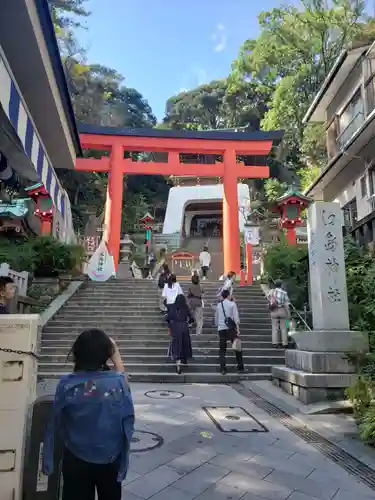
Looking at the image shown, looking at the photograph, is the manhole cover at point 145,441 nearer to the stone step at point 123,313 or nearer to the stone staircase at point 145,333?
the stone staircase at point 145,333

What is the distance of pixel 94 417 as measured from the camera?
2004 millimetres

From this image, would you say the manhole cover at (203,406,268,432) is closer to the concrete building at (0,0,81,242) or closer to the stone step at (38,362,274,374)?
the stone step at (38,362,274,374)

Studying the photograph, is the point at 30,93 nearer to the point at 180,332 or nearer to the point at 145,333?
the point at 180,332

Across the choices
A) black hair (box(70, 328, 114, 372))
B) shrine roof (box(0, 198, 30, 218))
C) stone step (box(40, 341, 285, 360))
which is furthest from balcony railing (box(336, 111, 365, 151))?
black hair (box(70, 328, 114, 372))

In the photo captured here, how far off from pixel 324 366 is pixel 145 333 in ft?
18.0

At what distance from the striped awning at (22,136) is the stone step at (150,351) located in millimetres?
4737

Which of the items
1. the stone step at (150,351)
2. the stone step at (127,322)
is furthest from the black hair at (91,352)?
the stone step at (127,322)

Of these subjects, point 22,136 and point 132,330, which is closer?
point 22,136

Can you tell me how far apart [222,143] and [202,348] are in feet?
37.7

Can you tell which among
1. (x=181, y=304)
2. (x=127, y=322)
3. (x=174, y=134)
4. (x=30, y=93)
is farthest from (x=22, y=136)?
(x=174, y=134)

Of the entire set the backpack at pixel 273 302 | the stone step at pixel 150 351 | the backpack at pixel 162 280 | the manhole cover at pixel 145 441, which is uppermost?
the backpack at pixel 162 280

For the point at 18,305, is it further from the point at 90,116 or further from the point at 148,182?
the point at 148,182

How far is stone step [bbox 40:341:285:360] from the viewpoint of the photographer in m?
9.09

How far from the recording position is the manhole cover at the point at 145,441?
13.2 ft
